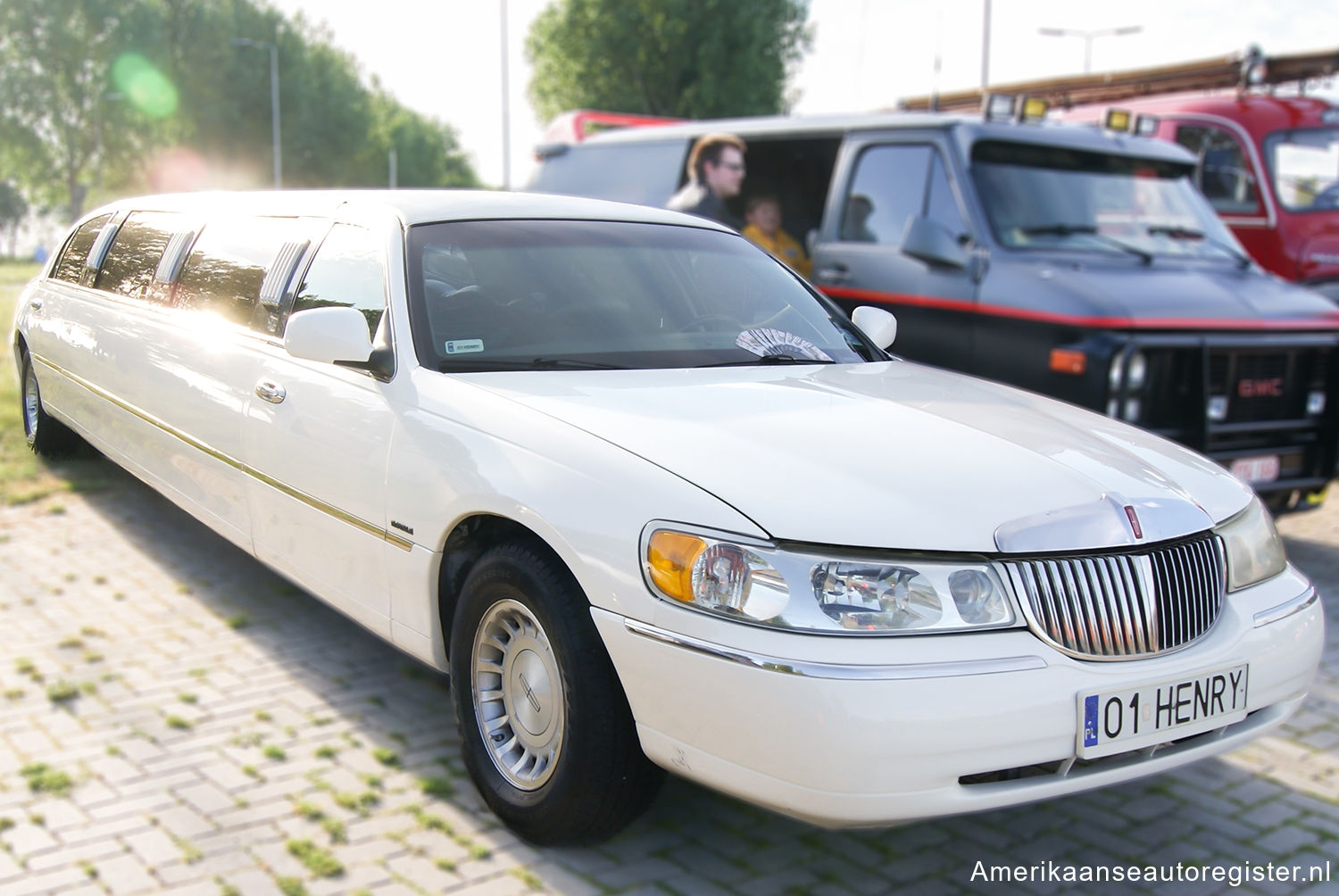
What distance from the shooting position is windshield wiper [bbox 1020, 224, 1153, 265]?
6586mm

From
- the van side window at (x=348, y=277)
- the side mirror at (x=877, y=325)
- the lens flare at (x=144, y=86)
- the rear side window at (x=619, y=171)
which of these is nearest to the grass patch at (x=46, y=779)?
the van side window at (x=348, y=277)

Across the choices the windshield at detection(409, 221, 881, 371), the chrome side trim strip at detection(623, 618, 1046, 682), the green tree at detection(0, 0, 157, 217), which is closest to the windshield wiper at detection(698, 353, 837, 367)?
the windshield at detection(409, 221, 881, 371)

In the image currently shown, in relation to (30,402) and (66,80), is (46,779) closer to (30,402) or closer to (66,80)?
(30,402)

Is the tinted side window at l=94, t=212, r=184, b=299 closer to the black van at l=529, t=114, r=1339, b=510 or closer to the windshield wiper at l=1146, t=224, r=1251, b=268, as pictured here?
the black van at l=529, t=114, r=1339, b=510

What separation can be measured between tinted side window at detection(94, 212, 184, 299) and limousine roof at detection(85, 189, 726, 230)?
0.37m

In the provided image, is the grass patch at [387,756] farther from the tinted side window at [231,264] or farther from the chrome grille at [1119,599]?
the chrome grille at [1119,599]

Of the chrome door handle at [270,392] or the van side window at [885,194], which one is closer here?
the chrome door handle at [270,392]

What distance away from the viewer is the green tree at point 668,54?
40969 mm

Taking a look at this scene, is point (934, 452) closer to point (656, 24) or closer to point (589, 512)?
point (589, 512)

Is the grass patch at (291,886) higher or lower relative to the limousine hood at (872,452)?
lower

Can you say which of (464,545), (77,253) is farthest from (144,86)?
(464,545)

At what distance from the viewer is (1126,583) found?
2730 mm

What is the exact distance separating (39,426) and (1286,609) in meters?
4.76

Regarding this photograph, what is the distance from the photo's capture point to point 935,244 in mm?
6500
